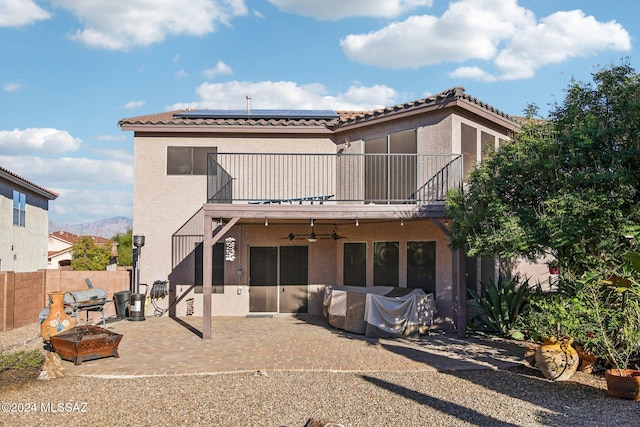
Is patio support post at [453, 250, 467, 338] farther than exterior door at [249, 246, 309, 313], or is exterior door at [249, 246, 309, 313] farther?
exterior door at [249, 246, 309, 313]

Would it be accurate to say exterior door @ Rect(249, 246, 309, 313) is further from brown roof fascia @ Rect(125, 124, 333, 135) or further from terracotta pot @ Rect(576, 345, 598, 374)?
terracotta pot @ Rect(576, 345, 598, 374)

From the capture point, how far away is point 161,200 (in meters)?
15.1

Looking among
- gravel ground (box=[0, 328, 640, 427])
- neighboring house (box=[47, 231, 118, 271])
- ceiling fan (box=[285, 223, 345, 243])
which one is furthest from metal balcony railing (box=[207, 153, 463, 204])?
neighboring house (box=[47, 231, 118, 271])

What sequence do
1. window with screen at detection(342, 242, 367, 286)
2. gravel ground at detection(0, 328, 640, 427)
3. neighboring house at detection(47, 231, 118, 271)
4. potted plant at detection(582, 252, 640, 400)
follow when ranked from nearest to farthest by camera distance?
gravel ground at detection(0, 328, 640, 427)
potted plant at detection(582, 252, 640, 400)
window with screen at detection(342, 242, 367, 286)
neighboring house at detection(47, 231, 118, 271)

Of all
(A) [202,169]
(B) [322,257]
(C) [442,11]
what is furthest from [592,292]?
(A) [202,169]

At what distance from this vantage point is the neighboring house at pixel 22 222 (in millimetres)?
19344

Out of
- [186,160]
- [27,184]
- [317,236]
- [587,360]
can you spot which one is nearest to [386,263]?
[317,236]

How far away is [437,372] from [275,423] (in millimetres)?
3486

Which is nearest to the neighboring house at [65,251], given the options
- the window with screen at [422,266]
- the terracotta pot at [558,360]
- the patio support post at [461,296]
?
the window with screen at [422,266]

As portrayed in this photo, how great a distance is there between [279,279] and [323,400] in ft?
27.9

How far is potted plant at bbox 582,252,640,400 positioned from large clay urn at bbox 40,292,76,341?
388 inches

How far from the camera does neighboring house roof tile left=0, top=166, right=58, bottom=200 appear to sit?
1834 cm

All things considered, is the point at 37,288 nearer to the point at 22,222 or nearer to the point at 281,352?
the point at 22,222

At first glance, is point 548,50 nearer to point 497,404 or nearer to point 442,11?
point 442,11
